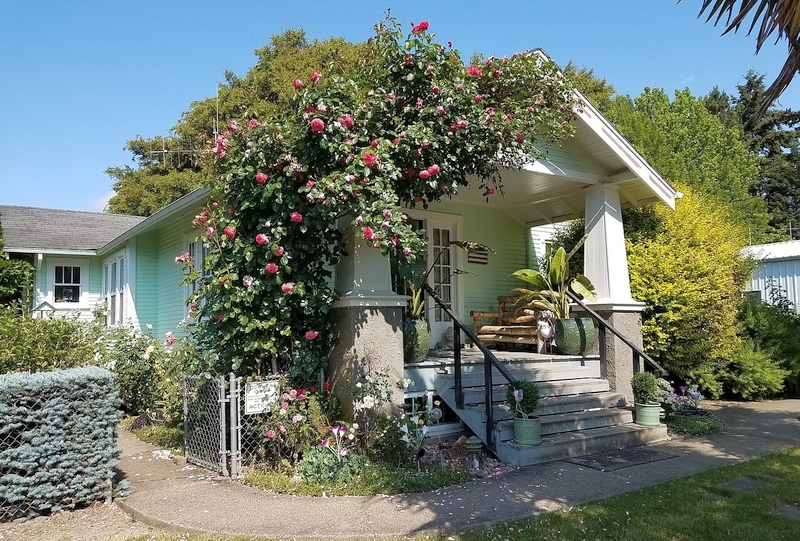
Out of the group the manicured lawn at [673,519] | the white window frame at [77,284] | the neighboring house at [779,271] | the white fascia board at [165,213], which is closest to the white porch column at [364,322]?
the manicured lawn at [673,519]

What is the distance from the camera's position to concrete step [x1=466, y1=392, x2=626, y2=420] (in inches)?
279

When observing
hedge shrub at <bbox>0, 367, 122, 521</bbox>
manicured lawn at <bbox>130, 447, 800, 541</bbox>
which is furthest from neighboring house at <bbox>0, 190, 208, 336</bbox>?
manicured lawn at <bbox>130, 447, 800, 541</bbox>

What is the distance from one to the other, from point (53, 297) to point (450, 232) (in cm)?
1107

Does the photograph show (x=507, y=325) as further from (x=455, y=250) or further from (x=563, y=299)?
(x=455, y=250)

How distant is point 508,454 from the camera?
6461 millimetres

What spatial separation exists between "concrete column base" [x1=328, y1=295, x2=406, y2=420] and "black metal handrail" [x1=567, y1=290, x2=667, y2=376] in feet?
11.9

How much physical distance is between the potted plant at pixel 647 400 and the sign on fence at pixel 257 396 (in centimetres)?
514

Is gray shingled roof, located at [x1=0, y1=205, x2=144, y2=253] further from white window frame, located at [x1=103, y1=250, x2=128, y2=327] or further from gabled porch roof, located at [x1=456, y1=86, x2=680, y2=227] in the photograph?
gabled porch roof, located at [x1=456, y1=86, x2=680, y2=227]

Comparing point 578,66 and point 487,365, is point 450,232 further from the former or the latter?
point 578,66

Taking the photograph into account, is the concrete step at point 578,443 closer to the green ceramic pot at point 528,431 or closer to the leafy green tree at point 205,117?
the green ceramic pot at point 528,431

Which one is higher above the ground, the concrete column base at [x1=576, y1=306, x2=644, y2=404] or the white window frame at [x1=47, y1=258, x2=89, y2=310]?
the white window frame at [x1=47, y1=258, x2=89, y2=310]

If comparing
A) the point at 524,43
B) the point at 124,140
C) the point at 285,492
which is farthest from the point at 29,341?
the point at 124,140

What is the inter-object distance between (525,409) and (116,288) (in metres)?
11.6

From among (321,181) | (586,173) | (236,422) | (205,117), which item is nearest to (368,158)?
(321,181)
